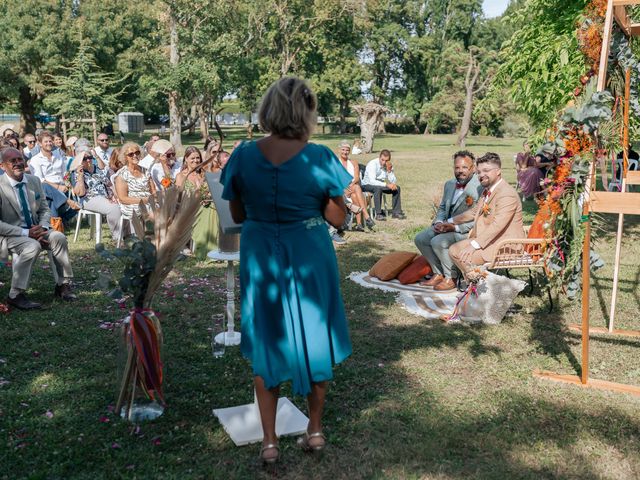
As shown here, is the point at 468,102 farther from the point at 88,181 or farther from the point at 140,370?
the point at 140,370

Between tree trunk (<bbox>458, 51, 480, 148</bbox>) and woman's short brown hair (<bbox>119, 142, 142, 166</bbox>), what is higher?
tree trunk (<bbox>458, 51, 480, 148</bbox>)

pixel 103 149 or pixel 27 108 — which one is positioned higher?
pixel 27 108

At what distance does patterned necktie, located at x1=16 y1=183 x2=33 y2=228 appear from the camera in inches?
267

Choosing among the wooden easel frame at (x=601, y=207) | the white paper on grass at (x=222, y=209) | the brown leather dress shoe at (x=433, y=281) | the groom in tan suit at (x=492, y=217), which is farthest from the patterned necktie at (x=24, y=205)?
the wooden easel frame at (x=601, y=207)

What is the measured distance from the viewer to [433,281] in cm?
801

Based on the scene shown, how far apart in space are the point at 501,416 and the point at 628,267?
551cm

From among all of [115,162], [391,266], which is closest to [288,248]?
[391,266]

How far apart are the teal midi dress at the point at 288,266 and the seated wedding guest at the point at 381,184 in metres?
10.1

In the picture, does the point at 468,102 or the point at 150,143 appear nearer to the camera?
the point at 150,143

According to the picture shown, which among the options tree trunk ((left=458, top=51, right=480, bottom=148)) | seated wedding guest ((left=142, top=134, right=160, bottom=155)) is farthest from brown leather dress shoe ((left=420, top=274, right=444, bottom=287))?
tree trunk ((left=458, top=51, right=480, bottom=148))

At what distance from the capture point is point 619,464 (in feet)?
12.3

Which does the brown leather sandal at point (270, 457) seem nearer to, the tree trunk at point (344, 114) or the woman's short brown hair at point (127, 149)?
the woman's short brown hair at point (127, 149)

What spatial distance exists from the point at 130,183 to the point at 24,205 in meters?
2.69

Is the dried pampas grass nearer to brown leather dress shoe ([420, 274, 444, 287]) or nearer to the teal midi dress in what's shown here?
the teal midi dress
